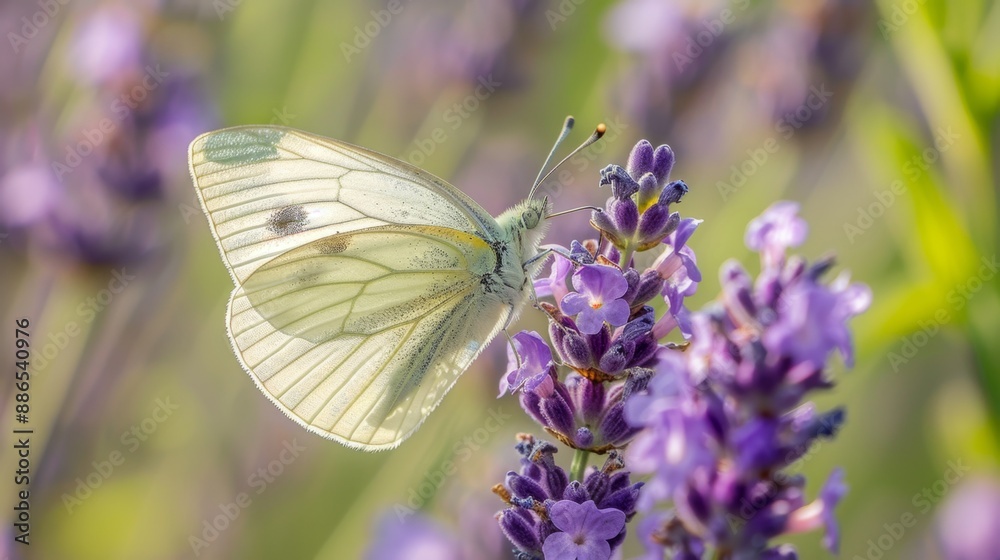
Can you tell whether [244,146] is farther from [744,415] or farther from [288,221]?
[744,415]

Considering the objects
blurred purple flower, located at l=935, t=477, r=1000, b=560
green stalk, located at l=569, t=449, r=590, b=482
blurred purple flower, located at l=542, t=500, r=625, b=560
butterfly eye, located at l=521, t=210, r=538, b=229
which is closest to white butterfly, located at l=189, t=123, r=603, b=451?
butterfly eye, located at l=521, t=210, r=538, b=229

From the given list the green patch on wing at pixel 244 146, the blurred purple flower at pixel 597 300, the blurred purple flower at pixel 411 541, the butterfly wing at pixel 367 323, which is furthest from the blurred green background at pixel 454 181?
the blurred purple flower at pixel 597 300

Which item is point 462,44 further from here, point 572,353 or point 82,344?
point 572,353

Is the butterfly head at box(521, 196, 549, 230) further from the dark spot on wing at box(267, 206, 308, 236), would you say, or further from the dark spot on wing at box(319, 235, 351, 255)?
the dark spot on wing at box(267, 206, 308, 236)

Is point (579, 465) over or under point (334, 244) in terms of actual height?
under

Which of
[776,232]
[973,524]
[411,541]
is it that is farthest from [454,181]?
[776,232]

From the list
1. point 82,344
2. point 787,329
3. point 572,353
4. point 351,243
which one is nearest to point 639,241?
point 572,353

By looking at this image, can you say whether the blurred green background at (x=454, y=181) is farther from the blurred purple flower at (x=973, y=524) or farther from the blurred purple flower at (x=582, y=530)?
the blurred purple flower at (x=582, y=530)
